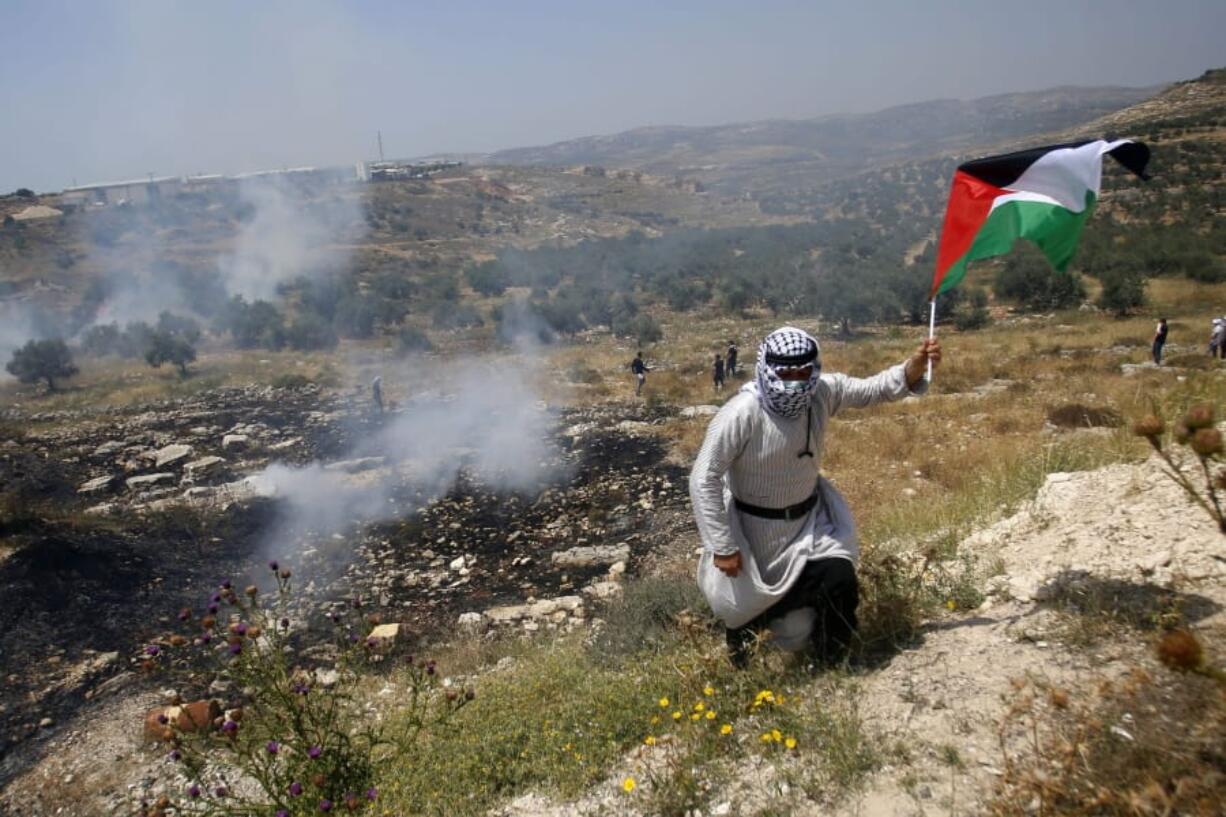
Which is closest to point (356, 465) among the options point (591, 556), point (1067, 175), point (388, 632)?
point (591, 556)

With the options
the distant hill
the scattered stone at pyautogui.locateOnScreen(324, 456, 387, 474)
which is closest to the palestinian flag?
the scattered stone at pyautogui.locateOnScreen(324, 456, 387, 474)

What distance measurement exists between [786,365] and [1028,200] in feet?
4.78

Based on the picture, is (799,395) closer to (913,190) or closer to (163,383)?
(163,383)

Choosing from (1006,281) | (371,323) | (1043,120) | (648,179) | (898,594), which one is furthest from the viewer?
(1043,120)

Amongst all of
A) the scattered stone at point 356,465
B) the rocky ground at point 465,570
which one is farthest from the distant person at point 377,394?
the scattered stone at point 356,465

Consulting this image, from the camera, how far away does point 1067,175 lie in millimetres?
3008

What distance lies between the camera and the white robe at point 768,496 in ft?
9.03

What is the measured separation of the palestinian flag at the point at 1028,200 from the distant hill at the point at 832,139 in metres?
72.6

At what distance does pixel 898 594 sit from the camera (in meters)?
3.29

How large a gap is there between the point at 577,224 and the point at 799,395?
4942 cm

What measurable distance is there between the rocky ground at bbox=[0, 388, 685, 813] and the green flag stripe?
443 cm

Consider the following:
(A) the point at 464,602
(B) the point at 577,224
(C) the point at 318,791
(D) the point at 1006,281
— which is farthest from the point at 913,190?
(C) the point at 318,791

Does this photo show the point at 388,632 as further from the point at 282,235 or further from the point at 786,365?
the point at 282,235

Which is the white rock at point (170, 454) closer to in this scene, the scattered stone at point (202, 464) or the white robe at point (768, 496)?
the scattered stone at point (202, 464)
